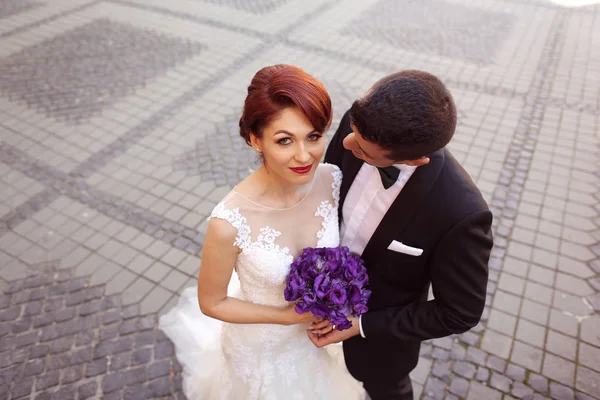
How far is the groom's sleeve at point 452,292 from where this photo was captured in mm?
1756

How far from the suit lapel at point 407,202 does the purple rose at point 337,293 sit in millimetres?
264

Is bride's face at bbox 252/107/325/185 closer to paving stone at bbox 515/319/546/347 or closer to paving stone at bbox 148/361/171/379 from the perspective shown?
paving stone at bbox 148/361/171/379

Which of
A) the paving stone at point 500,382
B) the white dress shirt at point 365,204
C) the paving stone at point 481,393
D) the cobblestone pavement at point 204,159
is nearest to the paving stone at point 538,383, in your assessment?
the cobblestone pavement at point 204,159

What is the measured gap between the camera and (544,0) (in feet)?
34.2

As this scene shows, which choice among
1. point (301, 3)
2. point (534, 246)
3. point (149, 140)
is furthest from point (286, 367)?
point (301, 3)

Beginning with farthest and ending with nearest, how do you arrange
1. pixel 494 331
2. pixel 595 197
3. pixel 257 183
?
pixel 595 197
pixel 494 331
pixel 257 183

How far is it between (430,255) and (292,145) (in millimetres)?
824

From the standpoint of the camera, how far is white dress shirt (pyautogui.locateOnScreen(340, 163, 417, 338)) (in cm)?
190

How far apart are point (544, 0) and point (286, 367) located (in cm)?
1169

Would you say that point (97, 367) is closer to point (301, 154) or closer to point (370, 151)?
point (301, 154)

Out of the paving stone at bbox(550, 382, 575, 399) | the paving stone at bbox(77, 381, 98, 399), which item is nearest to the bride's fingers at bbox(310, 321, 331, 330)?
the paving stone at bbox(77, 381, 98, 399)

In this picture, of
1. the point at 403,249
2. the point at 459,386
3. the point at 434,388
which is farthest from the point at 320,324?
the point at 459,386

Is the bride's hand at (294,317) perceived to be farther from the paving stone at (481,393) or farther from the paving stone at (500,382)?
the paving stone at (500,382)

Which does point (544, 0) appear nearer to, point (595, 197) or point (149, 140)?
point (595, 197)
